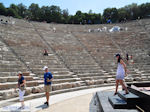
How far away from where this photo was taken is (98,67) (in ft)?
47.4

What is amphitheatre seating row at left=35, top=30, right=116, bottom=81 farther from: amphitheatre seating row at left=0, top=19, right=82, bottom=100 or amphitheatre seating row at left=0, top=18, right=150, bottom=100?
amphitheatre seating row at left=0, top=19, right=82, bottom=100

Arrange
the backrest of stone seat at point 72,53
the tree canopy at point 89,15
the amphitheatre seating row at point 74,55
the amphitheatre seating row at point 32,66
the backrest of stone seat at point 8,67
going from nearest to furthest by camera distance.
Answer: the amphitheatre seating row at point 32,66, the backrest of stone seat at point 8,67, the amphitheatre seating row at point 74,55, the backrest of stone seat at point 72,53, the tree canopy at point 89,15

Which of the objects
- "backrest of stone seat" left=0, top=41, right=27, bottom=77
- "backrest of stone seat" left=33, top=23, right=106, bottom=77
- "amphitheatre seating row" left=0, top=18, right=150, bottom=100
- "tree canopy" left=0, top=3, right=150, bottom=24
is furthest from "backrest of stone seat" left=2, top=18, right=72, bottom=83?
"tree canopy" left=0, top=3, right=150, bottom=24

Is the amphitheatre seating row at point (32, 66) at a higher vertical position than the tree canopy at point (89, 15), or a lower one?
lower

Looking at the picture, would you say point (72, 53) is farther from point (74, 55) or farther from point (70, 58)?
point (70, 58)

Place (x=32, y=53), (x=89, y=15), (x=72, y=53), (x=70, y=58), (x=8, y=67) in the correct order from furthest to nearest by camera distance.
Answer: (x=89, y=15), (x=72, y=53), (x=70, y=58), (x=32, y=53), (x=8, y=67)

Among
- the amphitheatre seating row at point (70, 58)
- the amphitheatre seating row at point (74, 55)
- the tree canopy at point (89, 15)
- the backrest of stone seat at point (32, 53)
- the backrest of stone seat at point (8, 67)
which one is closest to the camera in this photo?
the backrest of stone seat at point (8, 67)

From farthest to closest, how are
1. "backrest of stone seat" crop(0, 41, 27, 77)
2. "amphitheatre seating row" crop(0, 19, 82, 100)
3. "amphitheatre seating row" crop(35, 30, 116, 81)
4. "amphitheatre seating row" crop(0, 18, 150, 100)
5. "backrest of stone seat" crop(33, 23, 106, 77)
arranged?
1. "backrest of stone seat" crop(33, 23, 106, 77)
2. "amphitheatre seating row" crop(35, 30, 116, 81)
3. "amphitheatre seating row" crop(0, 18, 150, 100)
4. "backrest of stone seat" crop(0, 41, 27, 77)
5. "amphitheatre seating row" crop(0, 19, 82, 100)

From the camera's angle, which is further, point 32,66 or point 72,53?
point 72,53

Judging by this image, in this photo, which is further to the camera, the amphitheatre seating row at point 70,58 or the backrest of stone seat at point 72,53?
the backrest of stone seat at point 72,53

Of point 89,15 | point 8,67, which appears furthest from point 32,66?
point 89,15

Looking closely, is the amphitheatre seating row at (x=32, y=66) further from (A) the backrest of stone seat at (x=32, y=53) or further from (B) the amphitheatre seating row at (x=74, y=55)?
(B) the amphitheatre seating row at (x=74, y=55)

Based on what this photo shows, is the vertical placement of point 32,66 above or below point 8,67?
below

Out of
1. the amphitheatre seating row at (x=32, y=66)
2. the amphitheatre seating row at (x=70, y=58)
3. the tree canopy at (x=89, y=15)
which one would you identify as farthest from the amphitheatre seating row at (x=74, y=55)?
the tree canopy at (x=89, y=15)
